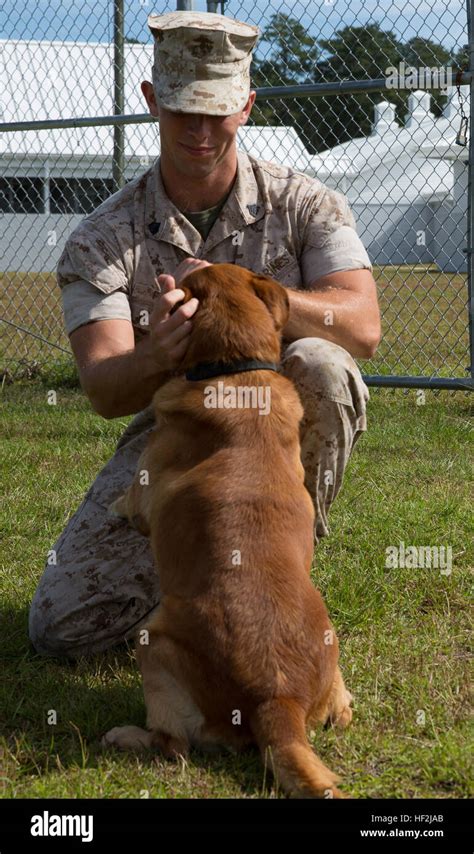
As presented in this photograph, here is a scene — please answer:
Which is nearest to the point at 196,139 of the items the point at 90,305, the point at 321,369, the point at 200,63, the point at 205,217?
the point at 200,63

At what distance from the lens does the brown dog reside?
2.47m

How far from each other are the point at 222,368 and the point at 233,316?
154 mm

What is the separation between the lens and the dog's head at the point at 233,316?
114 inches

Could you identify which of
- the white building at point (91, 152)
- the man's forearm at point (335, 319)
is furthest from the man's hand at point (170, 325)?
the white building at point (91, 152)

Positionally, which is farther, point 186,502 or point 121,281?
point 121,281

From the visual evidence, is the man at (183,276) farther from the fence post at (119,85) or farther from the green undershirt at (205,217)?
the fence post at (119,85)

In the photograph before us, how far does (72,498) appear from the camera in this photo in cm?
510

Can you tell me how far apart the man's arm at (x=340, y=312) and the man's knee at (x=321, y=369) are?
A: 0.06 meters

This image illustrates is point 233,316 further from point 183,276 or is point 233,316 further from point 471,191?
point 471,191

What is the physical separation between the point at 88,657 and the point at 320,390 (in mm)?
1235

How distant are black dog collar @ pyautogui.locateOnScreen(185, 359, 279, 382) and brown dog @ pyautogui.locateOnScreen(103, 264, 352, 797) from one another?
1 centimetres

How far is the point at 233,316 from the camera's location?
293 cm
